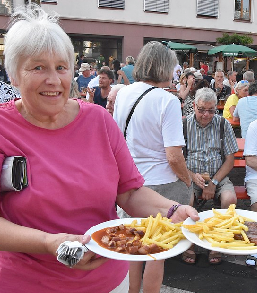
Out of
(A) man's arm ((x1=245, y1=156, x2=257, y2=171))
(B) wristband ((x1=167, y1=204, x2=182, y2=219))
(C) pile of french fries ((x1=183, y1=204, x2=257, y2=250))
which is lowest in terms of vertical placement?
(A) man's arm ((x1=245, y1=156, x2=257, y2=171))

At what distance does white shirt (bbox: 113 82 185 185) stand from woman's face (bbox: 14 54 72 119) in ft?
4.54

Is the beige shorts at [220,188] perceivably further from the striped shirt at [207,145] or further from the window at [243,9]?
the window at [243,9]

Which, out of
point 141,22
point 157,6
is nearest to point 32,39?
point 141,22

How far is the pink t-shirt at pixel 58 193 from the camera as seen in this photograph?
1.46m

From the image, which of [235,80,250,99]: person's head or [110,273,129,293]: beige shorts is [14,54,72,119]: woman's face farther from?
[235,80,250,99]: person's head

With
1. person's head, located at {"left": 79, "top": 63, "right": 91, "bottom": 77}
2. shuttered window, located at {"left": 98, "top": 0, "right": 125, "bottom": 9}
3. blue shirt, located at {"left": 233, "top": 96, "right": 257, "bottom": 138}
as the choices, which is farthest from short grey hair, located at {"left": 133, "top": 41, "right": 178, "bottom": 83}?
shuttered window, located at {"left": 98, "top": 0, "right": 125, "bottom": 9}

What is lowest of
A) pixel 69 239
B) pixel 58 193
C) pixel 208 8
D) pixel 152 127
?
pixel 69 239

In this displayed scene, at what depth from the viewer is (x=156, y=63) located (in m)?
2.96

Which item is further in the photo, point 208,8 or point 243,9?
point 243,9

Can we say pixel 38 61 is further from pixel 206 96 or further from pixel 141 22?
pixel 141 22

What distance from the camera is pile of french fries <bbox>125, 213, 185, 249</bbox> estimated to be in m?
1.55

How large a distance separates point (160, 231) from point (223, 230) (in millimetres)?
311

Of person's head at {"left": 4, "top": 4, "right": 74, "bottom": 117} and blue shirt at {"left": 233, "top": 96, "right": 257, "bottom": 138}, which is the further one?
blue shirt at {"left": 233, "top": 96, "right": 257, "bottom": 138}

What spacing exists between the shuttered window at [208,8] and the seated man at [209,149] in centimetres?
2225
